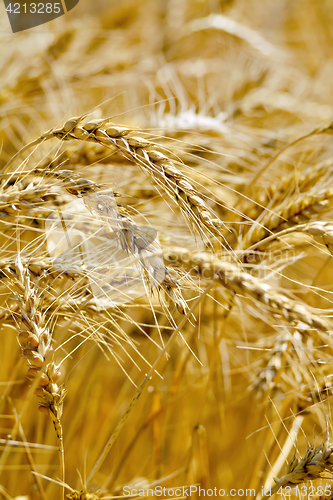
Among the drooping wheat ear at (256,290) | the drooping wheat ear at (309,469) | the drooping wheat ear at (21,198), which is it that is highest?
the drooping wheat ear at (21,198)

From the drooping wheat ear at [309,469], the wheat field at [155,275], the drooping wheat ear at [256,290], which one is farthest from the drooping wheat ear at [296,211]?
the drooping wheat ear at [309,469]

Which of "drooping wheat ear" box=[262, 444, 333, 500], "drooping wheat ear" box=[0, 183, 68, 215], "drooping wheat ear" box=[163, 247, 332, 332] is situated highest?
"drooping wheat ear" box=[0, 183, 68, 215]

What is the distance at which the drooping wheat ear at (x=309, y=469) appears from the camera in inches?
15.1

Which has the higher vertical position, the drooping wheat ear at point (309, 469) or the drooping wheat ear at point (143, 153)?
the drooping wheat ear at point (143, 153)

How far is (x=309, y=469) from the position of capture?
1.28 feet

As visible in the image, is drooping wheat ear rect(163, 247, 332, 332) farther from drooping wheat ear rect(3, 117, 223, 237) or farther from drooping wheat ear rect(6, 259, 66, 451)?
drooping wheat ear rect(6, 259, 66, 451)

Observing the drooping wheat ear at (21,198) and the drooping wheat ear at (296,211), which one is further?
the drooping wheat ear at (296,211)

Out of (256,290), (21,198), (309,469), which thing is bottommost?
(309,469)

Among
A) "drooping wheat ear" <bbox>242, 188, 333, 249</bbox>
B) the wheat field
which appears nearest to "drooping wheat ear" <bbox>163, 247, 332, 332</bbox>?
the wheat field

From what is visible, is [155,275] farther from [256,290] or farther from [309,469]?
[309,469]

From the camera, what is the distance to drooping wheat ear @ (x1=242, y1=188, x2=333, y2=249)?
527mm

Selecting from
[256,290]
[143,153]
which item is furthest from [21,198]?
[256,290]

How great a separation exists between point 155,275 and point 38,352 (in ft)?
0.53

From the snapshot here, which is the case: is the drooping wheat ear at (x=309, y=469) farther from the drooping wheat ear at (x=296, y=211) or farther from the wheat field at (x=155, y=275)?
the drooping wheat ear at (x=296, y=211)
